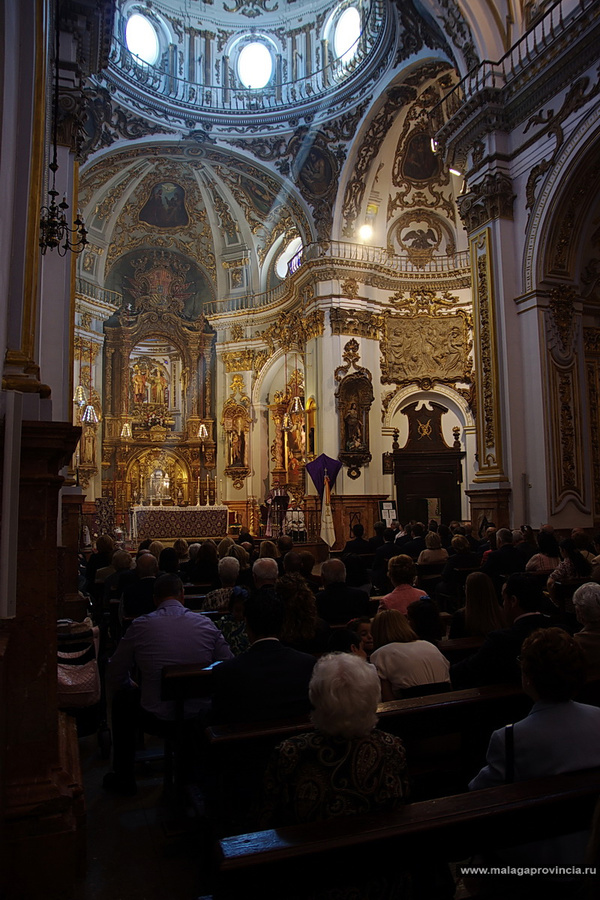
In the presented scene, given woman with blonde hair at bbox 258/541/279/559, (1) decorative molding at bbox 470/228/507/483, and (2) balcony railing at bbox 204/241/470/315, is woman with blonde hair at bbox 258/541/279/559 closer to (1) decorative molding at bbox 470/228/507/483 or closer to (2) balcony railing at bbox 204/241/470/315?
(1) decorative molding at bbox 470/228/507/483

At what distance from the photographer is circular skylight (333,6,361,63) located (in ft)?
63.0

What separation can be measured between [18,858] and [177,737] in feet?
3.53

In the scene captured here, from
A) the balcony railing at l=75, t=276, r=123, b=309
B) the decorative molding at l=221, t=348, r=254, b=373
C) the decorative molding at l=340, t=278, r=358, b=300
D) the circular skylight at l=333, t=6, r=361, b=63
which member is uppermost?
the circular skylight at l=333, t=6, r=361, b=63

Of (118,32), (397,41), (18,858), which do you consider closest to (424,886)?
(18,858)

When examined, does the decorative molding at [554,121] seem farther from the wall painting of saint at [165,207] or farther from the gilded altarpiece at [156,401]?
the gilded altarpiece at [156,401]

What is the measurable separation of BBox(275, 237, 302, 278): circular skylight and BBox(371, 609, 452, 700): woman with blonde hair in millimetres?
19979

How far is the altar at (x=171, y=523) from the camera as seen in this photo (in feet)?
62.5

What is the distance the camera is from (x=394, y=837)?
1.77 m

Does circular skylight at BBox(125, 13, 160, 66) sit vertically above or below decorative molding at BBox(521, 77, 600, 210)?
above

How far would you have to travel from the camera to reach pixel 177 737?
3904 millimetres

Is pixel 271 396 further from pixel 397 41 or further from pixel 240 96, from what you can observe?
pixel 397 41

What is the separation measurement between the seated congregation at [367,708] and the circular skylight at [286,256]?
59.7 feet

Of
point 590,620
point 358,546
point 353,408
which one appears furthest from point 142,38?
point 590,620

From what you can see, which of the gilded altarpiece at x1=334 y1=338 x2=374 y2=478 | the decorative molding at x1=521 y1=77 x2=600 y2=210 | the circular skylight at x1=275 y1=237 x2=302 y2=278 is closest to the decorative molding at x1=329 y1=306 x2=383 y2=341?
the gilded altarpiece at x1=334 y1=338 x2=374 y2=478
